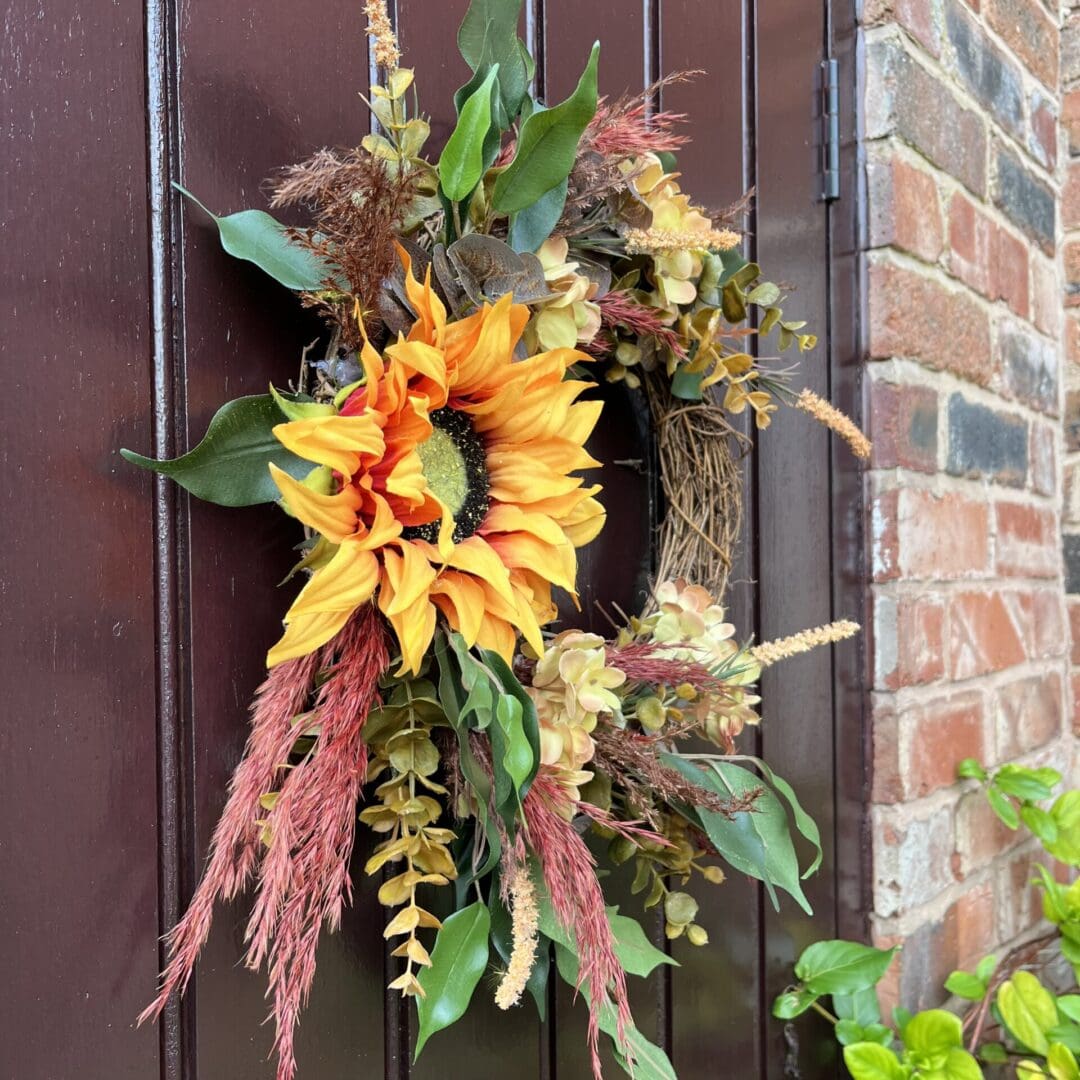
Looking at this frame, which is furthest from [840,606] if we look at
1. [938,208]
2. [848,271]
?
[938,208]

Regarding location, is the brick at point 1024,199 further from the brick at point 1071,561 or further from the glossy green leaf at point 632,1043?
the glossy green leaf at point 632,1043

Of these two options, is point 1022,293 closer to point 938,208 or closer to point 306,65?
point 938,208

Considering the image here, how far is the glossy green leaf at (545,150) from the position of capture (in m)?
0.47

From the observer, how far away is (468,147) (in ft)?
1.54

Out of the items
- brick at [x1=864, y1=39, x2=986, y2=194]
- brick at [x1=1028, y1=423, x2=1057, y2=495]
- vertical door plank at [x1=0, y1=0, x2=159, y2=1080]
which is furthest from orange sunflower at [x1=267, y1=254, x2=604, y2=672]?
brick at [x1=1028, y1=423, x2=1057, y2=495]

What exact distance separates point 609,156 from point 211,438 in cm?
28

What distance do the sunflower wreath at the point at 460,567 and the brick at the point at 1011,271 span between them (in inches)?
25.7

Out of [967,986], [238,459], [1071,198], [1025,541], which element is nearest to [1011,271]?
[1071,198]

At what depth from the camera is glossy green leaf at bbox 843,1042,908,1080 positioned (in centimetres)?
82

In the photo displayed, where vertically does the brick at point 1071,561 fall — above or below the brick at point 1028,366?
below

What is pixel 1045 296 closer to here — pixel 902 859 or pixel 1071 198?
pixel 1071 198

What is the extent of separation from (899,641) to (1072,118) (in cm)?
78

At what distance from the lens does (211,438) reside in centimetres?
46

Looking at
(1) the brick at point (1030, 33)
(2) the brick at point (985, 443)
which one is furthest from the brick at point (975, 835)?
(1) the brick at point (1030, 33)
